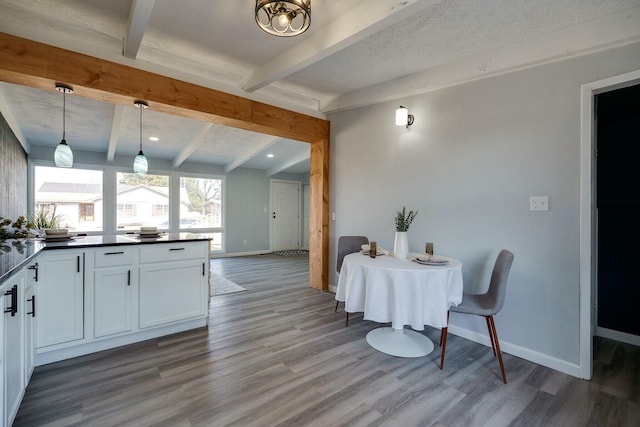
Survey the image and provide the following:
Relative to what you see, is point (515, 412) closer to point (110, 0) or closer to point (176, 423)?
point (176, 423)

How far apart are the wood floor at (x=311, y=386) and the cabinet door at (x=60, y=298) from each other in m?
0.23

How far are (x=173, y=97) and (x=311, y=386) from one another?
110 inches

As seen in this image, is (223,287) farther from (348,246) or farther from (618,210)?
(618,210)

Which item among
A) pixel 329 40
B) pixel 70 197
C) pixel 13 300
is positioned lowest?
pixel 13 300

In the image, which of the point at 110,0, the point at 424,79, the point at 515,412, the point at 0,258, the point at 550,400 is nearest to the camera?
the point at 0,258

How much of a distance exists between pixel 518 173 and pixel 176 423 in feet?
9.66

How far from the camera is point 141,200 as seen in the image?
20.5ft

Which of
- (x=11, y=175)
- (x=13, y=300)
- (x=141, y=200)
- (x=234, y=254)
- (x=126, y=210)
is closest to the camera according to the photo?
Result: (x=13, y=300)

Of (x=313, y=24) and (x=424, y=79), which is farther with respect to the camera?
(x=424, y=79)

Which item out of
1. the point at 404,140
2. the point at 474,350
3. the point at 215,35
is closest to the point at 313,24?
the point at 215,35

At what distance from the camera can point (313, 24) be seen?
235 centimetres

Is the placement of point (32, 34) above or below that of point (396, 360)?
above

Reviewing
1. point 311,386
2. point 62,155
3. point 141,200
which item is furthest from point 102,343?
point 141,200

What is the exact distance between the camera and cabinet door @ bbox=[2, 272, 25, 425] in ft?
4.33
